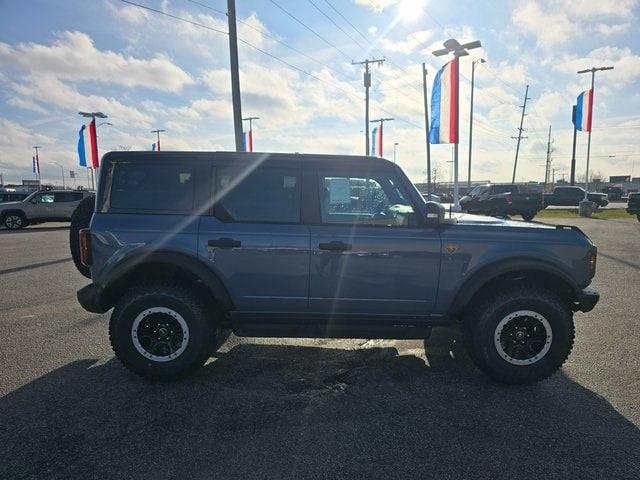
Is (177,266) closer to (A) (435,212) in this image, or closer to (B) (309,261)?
(B) (309,261)

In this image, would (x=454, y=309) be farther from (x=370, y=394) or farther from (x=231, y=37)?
(x=231, y=37)

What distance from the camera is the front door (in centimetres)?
366

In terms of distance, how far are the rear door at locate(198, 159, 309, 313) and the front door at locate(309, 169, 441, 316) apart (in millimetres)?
175

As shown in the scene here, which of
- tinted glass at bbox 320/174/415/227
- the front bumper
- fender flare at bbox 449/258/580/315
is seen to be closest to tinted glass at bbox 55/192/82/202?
tinted glass at bbox 320/174/415/227

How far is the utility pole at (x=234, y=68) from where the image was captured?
13.1 meters

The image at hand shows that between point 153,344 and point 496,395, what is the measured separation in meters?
2.96

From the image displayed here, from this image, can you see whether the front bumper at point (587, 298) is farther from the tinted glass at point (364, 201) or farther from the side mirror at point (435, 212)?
the tinted glass at point (364, 201)

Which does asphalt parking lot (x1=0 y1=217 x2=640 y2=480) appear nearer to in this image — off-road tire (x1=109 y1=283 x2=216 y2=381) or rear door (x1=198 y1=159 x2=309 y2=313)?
off-road tire (x1=109 y1=283 x2=216 y2=381)

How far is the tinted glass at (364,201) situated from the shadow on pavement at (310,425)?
143 cm

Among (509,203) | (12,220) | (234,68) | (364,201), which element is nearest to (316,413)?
(364,201)

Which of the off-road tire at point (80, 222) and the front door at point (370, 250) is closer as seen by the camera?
the front door at point (370, 250)

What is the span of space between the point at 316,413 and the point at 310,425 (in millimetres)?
172

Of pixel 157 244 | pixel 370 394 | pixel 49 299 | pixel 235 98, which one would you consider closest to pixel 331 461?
pixel 370 394

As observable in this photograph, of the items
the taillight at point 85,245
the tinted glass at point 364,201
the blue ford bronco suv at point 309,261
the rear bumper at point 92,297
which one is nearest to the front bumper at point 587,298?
the blue ford bronco suv at point 309,261
